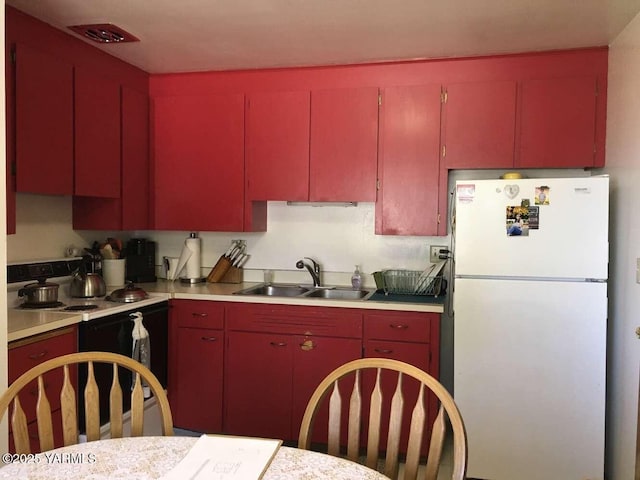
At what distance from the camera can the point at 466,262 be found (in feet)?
8.38

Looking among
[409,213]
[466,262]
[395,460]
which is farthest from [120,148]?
[395,460]

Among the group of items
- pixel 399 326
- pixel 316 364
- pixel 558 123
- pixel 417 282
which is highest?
pixel 558 123

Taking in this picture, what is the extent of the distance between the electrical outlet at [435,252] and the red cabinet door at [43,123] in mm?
2074

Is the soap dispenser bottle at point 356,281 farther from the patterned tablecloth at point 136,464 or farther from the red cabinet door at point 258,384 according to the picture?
the patterned tablecloth at point 136,464

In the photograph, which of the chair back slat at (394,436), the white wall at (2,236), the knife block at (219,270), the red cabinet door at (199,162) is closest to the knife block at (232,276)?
the knife block at (219,270)

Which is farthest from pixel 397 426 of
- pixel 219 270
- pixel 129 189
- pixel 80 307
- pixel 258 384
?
pixel 129 189

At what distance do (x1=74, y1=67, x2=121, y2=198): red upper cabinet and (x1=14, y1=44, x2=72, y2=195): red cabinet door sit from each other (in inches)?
2.5

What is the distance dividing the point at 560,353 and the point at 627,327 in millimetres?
311

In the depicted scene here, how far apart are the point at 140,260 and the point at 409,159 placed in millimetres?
1856

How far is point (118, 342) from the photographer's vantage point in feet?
8.52

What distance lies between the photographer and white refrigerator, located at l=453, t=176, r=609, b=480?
95.7 inches

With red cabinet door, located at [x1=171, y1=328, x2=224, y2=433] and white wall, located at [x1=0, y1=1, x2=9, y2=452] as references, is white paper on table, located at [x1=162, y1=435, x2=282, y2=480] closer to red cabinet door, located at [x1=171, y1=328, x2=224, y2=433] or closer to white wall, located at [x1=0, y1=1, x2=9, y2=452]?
white wall, located at [x1=0, y1=1, x2=9, y2=452]

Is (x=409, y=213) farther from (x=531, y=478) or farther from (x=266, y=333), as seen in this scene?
(x=531, y=478)

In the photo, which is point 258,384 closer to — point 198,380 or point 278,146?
point 198,380
